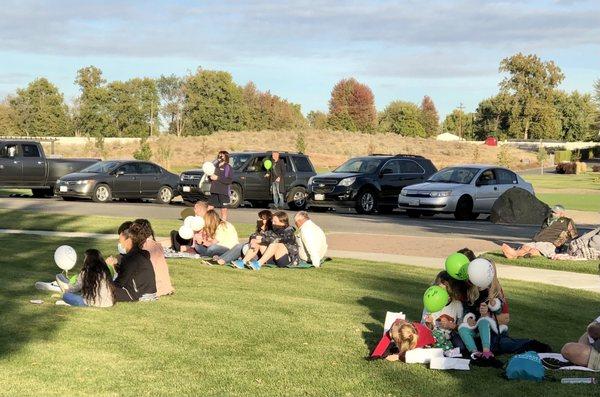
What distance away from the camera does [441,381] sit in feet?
23.1

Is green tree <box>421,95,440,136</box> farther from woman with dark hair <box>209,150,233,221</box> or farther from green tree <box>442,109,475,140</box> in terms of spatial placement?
woman with dark hair <box>209,150,233,221</box>

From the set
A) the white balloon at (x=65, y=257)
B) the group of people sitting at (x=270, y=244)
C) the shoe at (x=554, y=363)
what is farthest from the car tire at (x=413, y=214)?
the shoe at (x=554, y=363)

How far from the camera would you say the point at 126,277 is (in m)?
10.1

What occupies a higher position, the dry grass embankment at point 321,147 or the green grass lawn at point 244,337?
the dry grass embankment at point 321,147

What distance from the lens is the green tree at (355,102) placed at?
117938mm

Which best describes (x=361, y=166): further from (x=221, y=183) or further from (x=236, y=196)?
(x=221, y=183)

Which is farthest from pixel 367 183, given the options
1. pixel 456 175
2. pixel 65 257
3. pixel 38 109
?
pixel 38 109

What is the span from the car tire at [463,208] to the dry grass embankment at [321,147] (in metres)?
40.0

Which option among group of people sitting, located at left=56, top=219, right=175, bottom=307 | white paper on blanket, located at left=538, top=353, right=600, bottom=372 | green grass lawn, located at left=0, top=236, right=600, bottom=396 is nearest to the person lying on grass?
green grass lawn, located at left=0, top=236, right=600, bottom=396

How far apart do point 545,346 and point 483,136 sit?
125 m

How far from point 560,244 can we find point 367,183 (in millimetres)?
11912

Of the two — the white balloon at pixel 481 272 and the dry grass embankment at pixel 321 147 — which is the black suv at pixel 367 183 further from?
the dry grass embankment at pixel 321 147

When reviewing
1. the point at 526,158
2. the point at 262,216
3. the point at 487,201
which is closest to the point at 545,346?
the point at 262,216

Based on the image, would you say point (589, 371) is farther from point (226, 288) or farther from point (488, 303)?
point (226, 288)
